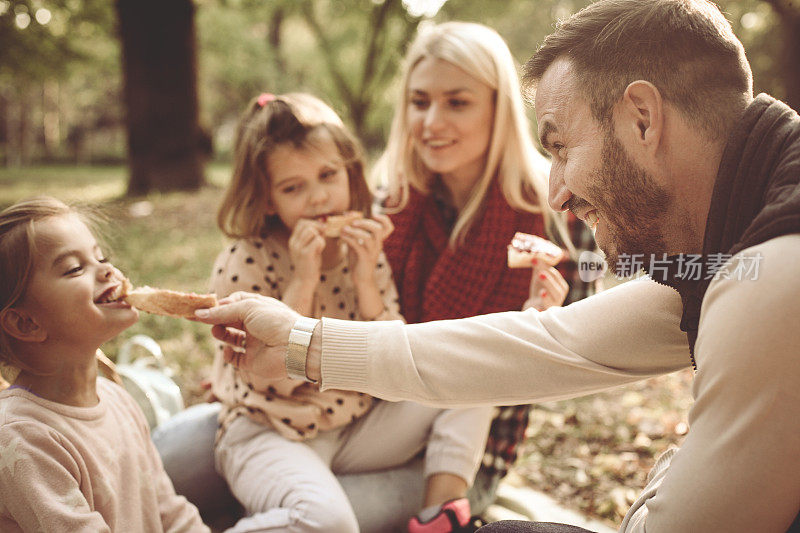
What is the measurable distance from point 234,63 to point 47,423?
72.9 feet

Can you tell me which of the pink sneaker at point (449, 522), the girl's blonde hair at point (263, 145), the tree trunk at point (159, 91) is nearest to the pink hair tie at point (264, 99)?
the girl's blonde hair at point (263, 145)

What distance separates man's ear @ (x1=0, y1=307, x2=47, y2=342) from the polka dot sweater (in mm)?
789

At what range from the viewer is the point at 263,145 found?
9.96 ft

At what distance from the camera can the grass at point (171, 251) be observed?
191 inches

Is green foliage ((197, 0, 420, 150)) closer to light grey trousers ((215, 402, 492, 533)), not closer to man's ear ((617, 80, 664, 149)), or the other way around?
light grey trousers ((215, 402, 492, 533))

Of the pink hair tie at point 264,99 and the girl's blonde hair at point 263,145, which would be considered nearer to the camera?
the girl's blonde hair at point 263,145

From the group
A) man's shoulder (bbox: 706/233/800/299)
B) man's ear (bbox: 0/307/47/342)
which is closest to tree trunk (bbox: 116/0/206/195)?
man's ear (bbox: 0/307/47/342)

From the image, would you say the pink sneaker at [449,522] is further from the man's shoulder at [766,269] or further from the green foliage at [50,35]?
the green foliage at [50,35]

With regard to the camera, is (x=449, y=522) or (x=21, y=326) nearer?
(x=21, y=326)

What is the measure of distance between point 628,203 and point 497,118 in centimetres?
189

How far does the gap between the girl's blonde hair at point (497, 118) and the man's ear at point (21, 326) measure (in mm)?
2193

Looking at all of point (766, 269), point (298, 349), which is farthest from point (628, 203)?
point (298, 349)

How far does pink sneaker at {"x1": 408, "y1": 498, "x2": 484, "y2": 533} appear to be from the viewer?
2729mm

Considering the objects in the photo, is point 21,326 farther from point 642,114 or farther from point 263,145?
point 642,114
